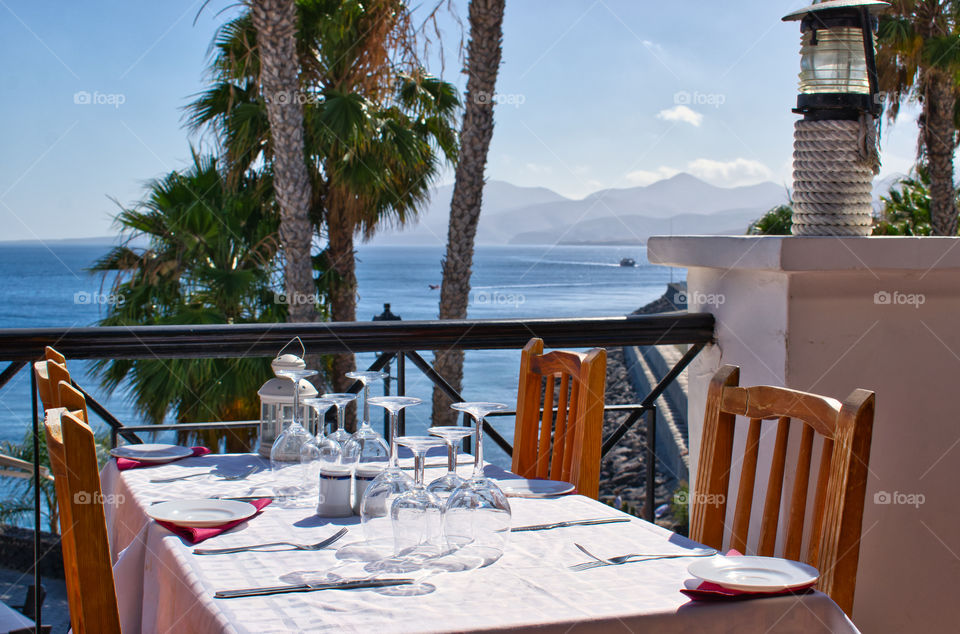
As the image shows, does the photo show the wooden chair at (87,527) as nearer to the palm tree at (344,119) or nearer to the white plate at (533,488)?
the white plate at (533,488)

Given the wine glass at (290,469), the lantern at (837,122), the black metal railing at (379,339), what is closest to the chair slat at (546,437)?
the black metal railing at (379,339)

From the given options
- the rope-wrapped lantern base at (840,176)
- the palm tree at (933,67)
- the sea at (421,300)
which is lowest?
the sea at (421,300)

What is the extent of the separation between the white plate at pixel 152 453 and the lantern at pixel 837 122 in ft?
6.08

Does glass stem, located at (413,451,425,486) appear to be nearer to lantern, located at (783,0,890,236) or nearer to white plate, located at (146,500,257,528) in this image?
white plate, located at (146,500,257,528)

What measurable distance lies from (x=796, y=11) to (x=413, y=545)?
2.00 meters

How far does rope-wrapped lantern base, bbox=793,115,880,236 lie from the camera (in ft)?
8.21

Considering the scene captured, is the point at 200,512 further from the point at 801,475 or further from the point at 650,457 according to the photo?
the point at 650,457

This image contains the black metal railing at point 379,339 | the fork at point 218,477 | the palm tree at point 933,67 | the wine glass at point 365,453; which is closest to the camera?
the wine glass at point 365,453

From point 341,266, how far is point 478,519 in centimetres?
966

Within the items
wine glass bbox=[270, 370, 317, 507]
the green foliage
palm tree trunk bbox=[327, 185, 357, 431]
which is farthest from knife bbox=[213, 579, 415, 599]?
the green foliage

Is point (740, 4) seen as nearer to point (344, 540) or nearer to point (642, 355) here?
point (642, 355)

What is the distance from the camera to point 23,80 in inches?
2395

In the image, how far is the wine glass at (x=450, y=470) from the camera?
4.91 feet

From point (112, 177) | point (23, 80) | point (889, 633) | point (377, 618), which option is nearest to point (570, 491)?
point (377, 618)
